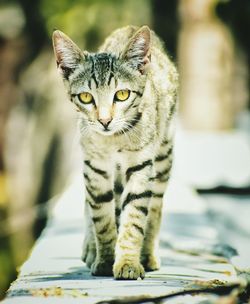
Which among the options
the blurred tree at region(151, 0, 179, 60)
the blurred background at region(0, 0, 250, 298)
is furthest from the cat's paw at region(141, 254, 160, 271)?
the blurred tree at region(151, 0, 179, 60)

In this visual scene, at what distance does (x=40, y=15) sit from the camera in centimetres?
1021

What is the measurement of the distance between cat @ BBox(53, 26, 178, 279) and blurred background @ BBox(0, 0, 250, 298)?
352cm

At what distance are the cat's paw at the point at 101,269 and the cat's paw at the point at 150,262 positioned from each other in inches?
6.8

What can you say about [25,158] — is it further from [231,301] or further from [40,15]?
[231,301]

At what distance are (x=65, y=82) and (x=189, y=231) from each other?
1.46m

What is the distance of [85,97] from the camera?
9.41 feet

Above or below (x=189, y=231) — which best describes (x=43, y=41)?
above

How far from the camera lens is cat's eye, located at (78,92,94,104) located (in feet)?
9.37

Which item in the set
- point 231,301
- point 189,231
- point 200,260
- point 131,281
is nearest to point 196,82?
point 189,231

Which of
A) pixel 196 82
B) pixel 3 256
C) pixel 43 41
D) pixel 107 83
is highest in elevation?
pixel 43 41

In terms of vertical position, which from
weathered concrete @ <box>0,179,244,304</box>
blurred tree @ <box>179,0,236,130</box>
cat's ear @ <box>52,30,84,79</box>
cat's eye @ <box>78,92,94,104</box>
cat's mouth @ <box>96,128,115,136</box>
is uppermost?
blurred tree @ <box>179,0,236,130</box>

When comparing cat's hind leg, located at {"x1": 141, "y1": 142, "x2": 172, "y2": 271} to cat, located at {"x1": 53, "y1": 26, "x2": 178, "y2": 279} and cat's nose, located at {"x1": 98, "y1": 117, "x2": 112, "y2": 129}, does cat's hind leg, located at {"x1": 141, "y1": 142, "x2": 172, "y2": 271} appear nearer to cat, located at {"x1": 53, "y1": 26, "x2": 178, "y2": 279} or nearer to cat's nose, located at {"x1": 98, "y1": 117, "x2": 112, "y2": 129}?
cat, located at {"x1": 53, "y1": 26, "x2": 178, "y2": 279}

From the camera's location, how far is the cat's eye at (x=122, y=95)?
288 cm

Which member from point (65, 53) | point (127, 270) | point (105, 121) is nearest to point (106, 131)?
point (105, 121)
